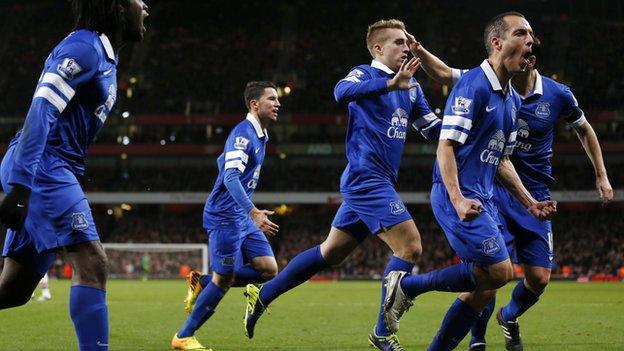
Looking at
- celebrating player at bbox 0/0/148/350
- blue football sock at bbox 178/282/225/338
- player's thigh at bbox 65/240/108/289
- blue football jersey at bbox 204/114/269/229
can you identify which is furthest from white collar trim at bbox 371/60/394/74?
player's thigh at bbox 65/240/108/289

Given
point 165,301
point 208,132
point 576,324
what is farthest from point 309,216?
point 576,324

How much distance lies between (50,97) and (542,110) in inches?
175

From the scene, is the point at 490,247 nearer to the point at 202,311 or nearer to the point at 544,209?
the point at 544,209

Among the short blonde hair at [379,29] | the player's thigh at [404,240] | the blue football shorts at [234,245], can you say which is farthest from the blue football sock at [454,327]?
the blue football shorts at [234,245]

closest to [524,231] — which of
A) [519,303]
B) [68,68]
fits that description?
[519,303]

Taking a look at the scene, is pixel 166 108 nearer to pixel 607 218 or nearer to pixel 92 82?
pixel 607 218

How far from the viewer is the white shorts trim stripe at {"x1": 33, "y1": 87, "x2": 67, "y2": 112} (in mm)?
4207

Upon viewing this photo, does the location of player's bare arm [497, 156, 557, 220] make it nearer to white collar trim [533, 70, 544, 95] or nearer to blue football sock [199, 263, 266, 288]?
white collar trim [533, 70, 544, 95]

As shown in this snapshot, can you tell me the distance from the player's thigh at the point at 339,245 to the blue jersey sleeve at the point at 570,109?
84.4 inches

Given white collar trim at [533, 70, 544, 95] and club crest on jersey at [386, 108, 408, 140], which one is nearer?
club crest on jersey at [386, 108, 408, 140]

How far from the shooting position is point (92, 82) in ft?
14.7

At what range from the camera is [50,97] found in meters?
4.21

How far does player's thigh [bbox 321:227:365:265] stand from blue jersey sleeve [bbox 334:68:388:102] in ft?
3.82

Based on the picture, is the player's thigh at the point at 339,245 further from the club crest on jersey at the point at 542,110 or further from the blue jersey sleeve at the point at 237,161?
the club crest on jersey at the point at 542,110
